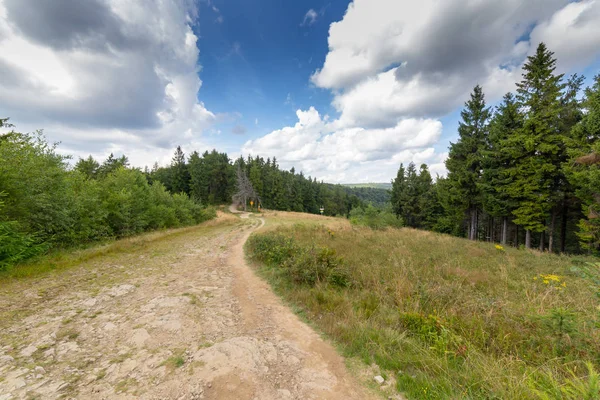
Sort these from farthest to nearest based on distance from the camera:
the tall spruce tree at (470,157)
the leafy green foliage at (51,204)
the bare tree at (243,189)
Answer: the bare tree at (243,189) < the tall spruce tree at (470,157) < the leafy green foliage at (51,204)

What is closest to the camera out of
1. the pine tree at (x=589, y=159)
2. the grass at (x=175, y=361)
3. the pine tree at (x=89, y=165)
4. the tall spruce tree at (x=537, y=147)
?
the grass at (x=175, y=361)

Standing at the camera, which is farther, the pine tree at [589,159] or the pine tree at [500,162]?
the pine tree at [500,162]

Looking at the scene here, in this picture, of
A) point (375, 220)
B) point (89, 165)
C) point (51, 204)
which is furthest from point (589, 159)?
point (89, 165)

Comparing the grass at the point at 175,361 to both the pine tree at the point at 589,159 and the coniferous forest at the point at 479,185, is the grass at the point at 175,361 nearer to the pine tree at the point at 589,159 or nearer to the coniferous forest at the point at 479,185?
the coniferous forest at the point at 479,185

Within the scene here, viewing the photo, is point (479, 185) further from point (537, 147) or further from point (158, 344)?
point (158, 344)

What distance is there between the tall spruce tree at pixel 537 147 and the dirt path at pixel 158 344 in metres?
21.6

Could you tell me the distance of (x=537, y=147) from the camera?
15820 millimetres

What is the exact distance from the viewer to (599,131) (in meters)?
12.1

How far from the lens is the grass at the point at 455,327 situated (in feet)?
9.27

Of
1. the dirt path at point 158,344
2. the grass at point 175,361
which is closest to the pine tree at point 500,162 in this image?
the dirt path at point 158,344

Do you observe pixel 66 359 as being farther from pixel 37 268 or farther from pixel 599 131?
pixel 599 131

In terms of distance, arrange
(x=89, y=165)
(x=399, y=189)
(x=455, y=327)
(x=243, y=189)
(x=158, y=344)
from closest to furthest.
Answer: (x=158, y=344)
(x=455, y=327)
(x=89, y=165)
(x=399, y=189)
(x=243, y=189)

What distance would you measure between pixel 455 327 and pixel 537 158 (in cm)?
1980

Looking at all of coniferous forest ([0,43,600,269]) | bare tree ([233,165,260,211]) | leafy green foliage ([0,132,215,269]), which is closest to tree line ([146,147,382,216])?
bare tree ([233,165,260,211])
